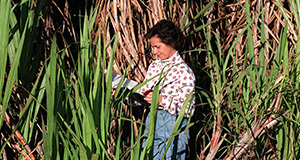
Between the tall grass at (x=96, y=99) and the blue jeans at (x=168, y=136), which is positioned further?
the blue jeans at (x=168, y=136)

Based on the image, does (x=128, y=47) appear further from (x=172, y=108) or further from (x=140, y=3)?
(x=172, y=108)

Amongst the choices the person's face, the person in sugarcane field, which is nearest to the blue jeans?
the person in sugarcane field

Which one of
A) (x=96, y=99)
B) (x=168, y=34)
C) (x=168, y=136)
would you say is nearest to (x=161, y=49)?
(x=168, y=34)

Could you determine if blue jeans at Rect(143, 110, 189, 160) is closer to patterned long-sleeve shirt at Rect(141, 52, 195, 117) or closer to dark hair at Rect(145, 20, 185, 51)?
patterned long-sleeve shirt at Rect(141, 52, 195, 117)

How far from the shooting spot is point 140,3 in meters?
1.93

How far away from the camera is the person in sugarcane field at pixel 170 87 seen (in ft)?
5.07

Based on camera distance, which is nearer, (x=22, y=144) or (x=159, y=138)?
(x=22, y=144)

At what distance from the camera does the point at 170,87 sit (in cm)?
158

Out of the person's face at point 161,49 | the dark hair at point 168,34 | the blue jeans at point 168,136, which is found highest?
the dark hair at point 168,34

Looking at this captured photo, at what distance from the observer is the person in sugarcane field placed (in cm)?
155

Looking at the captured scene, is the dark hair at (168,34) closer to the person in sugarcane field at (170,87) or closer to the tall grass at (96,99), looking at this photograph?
the person in sugarcane field at (170,87)

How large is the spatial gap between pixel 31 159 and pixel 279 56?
92 centimetres

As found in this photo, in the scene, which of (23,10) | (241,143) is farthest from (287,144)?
(23,10)

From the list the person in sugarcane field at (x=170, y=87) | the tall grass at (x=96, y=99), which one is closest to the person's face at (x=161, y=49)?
the person in sugarcane field at (x=170, y=87)
